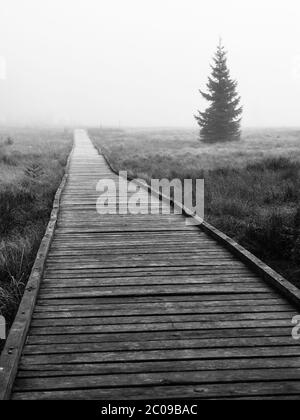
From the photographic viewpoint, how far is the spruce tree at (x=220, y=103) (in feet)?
112

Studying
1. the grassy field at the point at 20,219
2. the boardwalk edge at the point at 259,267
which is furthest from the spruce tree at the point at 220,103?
the boardwalk edge at the point at 259,267

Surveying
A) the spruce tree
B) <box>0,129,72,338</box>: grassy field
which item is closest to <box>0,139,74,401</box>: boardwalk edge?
<box>0,129,72,338</box>: grassy field

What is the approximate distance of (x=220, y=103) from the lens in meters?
34.0

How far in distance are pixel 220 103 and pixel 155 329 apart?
32.2 m

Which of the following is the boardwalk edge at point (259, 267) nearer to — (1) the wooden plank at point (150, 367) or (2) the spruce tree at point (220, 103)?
(1) the wooden plank at point (150, 367)

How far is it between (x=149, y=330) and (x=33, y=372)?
0.96 meters

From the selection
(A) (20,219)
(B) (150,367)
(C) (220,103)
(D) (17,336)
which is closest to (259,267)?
(B) (150,367)

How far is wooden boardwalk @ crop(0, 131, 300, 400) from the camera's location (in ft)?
9.11

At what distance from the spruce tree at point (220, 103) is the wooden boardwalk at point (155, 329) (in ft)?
96.3

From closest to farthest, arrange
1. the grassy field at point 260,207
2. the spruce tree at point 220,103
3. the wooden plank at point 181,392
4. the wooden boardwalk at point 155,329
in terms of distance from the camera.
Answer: the wooden plank at point 181,392 → the wooden boardwalk at point 155,329 → the grassy field at point 260,207 → the spruce tree at point 220,103

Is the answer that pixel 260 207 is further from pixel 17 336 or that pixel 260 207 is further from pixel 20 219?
pixel 17 336

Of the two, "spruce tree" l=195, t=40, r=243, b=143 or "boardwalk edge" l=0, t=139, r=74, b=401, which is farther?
"spruce tree" l=195, t=40, r=243, b=143

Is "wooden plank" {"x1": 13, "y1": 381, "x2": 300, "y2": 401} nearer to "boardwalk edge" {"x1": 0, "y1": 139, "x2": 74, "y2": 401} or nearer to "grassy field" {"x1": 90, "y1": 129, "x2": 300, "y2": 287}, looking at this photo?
"boardwalk edge" {"x1": 0, "y1": 139, "x2": 74, "y2": 401}

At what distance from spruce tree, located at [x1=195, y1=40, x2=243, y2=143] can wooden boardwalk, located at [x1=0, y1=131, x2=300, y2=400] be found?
29.3m
